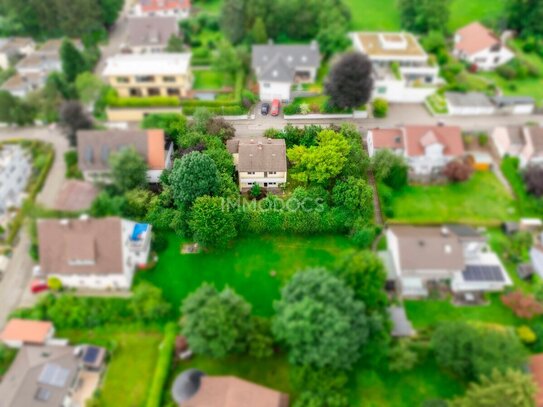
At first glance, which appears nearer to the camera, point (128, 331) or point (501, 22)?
point (128, 331)

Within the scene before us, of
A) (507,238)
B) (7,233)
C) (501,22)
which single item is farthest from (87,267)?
(501,22)

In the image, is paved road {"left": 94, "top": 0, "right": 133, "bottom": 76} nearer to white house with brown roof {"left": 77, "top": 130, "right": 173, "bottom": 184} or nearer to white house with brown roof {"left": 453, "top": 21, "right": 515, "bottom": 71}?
white house with brown roof {"left": 77, "top": 130, "right": 173, "bottom": 184}

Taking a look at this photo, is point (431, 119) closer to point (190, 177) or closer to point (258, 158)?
point (258, 158)

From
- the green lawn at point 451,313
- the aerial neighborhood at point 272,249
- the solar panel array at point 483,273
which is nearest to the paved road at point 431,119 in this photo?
the aerial neighborhood at point 272,249

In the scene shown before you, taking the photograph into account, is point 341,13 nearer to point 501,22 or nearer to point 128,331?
point 501,22

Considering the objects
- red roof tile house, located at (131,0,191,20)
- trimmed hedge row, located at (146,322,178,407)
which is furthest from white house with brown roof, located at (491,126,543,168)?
red roof tile house, located at (131,0,191,20)

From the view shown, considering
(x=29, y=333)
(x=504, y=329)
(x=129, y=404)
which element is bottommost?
(x=129, y=404)
